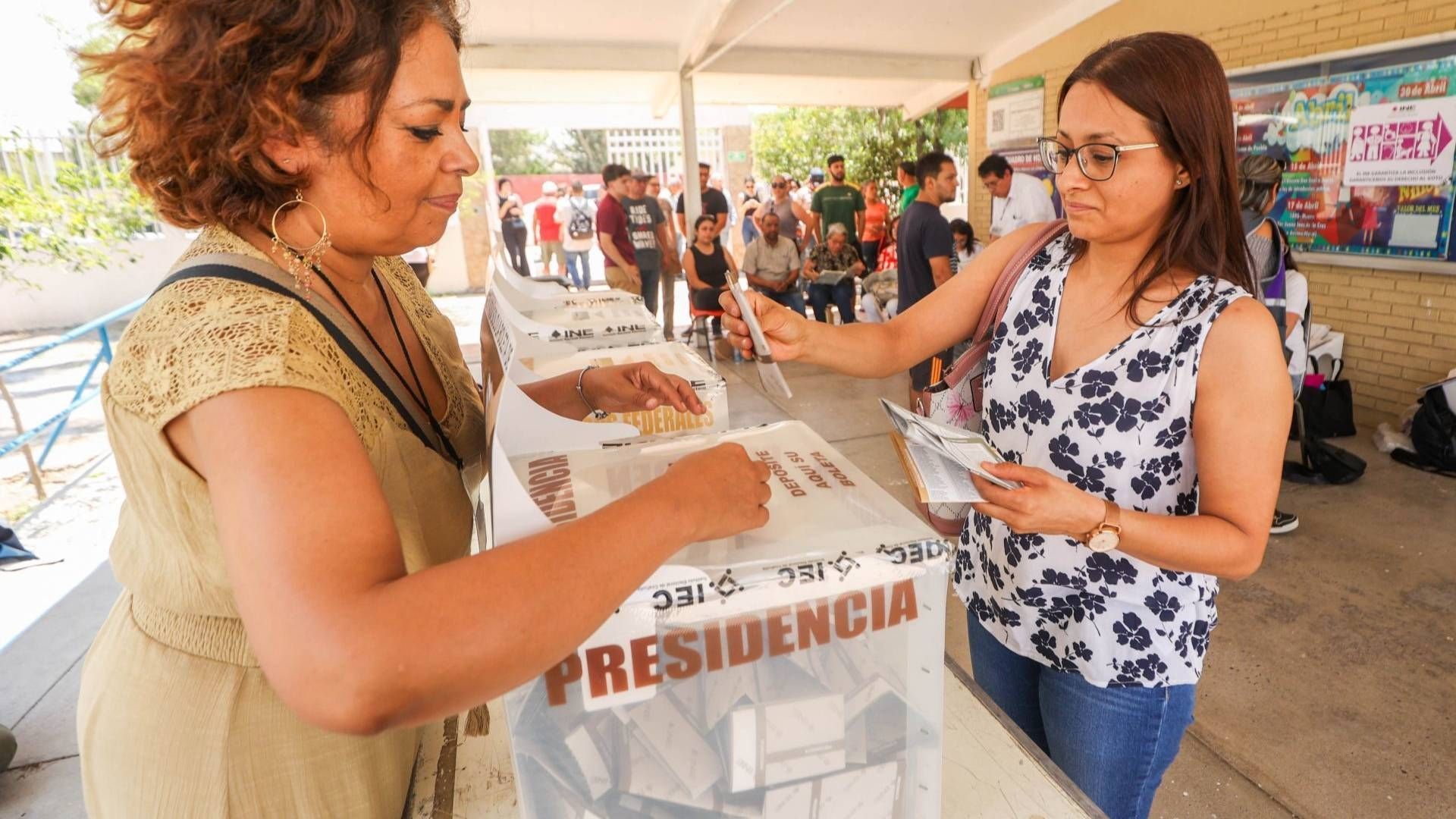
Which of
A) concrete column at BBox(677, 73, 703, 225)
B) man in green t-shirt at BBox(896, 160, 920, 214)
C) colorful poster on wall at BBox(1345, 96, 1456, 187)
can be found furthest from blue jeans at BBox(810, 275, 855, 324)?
colorful poster on wall at BBox(1345, 96, 1456, 187)

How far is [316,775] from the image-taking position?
77 centimetres

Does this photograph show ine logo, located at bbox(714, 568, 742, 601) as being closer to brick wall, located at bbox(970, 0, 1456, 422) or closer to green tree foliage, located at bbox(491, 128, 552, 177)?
brick wall, located at bbox(970, 0, 1456, 422)

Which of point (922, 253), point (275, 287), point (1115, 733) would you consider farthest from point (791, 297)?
point (275, 287)

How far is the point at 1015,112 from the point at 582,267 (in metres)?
7.10

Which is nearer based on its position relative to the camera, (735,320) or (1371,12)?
(735,320)

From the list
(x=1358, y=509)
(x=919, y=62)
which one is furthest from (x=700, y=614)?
(x=919, y=62)

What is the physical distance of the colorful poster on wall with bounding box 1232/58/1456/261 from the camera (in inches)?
176

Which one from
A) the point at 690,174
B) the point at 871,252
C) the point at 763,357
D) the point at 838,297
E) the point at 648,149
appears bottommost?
the point at 838,297

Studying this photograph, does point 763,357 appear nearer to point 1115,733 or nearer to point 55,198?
point 1115,733

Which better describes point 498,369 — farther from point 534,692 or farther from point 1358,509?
point 1358,509

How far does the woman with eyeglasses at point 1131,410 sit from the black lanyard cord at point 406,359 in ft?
1.43

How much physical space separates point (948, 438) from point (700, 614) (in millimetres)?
389

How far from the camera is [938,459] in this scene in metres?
0.85

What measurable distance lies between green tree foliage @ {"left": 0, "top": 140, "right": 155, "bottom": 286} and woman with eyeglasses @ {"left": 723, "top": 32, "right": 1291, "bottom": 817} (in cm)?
393
